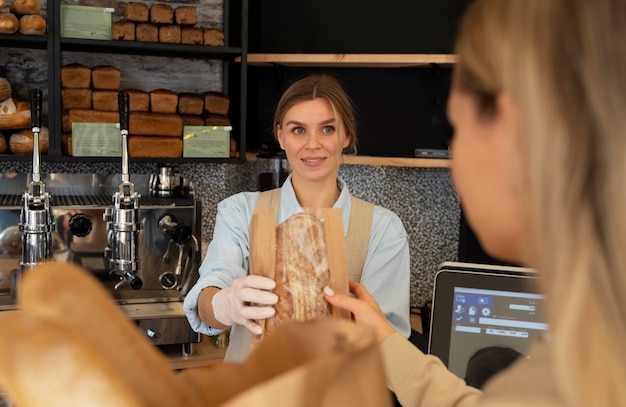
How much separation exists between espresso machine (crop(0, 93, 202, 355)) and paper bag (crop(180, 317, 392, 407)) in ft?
6.34

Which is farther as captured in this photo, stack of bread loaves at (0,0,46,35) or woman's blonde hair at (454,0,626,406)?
stack of bread loaves at (0,0,46,35)

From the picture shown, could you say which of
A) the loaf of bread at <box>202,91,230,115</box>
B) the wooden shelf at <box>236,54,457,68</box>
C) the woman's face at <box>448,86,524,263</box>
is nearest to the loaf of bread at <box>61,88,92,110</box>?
the loaf of bread at <box>202,91,230,115</box>

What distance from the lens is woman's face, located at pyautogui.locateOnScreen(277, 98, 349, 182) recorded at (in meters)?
1.87

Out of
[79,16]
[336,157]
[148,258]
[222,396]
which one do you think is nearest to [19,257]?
[148,258]

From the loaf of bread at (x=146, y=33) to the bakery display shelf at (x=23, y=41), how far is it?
0.32 metres

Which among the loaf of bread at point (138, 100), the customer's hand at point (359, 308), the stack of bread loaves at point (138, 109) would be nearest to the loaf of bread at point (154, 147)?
the stack of bread loaves at point (138, 109)

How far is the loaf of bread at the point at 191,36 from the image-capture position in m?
2.75

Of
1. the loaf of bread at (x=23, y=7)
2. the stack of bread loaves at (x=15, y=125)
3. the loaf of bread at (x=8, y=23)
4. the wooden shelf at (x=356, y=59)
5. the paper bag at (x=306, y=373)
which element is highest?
the loaf of bread at (x=23, y=7)

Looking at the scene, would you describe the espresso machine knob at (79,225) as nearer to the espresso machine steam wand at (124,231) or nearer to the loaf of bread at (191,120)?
the espresso machine steam wand at (124,231)

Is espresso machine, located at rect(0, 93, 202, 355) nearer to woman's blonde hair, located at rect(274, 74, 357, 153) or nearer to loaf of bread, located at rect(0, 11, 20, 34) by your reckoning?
loaf of bread, located at rect(0, 11, 20, 34)

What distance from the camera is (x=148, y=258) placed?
8.30 ft

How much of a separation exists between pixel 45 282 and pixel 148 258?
2153 mm

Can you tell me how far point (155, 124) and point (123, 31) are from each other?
0.35 meters

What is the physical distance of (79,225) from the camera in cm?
245
